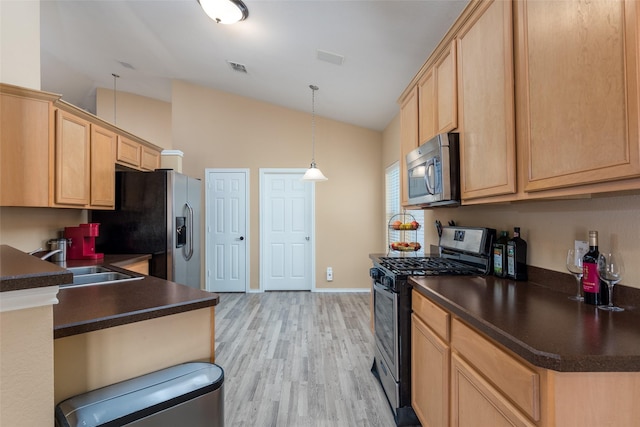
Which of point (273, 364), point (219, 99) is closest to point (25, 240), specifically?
point (273, 364)

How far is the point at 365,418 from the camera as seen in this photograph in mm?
1832

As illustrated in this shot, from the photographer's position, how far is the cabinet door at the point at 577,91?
2.73ft

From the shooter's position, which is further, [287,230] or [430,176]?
[287,230]

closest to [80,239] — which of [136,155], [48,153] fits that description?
[48,153]

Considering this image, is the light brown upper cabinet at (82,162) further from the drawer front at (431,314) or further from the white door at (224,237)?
the drawer front at (431,314)

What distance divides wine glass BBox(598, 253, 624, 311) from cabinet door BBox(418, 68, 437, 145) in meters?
1.22

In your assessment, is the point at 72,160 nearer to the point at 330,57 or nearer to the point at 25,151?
the point at 25,151

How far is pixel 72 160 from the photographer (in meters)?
2.50

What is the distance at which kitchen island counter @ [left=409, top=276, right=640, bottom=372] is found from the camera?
0.74 meters

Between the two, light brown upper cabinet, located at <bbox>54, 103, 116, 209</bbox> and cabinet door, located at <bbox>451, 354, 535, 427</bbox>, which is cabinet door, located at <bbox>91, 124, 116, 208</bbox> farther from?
cabinet door, located at <bbox>451, 354, 535, 427</bbox>

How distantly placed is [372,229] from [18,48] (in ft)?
14.6

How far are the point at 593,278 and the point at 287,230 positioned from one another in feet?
13.4

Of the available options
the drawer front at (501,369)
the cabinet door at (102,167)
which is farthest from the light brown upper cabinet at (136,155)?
the drawer front at (501,369)

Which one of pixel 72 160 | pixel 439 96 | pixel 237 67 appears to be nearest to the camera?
pixel 439 96
